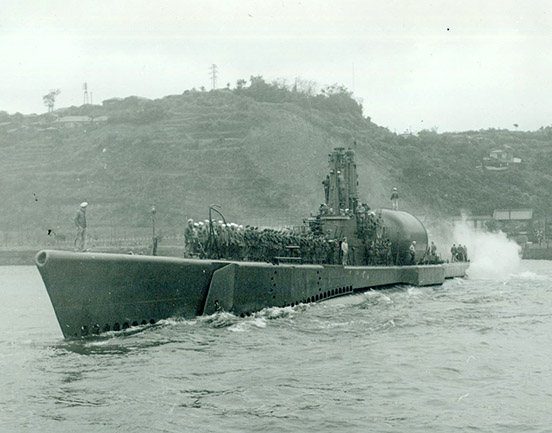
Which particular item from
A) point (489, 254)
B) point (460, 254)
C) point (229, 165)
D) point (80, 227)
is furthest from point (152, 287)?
point (229, 165)

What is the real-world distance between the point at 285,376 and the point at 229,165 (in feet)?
252

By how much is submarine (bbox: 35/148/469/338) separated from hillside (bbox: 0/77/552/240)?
4575 cm

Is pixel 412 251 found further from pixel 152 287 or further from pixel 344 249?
pixel 152 287

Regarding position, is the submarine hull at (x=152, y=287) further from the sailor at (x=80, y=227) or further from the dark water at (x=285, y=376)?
the sailor at (x=80, y=227)

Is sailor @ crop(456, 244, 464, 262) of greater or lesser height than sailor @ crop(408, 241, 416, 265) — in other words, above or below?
below

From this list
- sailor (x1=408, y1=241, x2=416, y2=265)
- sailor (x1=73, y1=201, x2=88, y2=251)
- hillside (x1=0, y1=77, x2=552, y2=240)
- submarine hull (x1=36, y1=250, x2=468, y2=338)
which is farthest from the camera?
hillside (x1=0, y1=77, x2=552, y2=240)

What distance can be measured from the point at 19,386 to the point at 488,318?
46.4 feet

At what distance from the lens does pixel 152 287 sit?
17.5 metres

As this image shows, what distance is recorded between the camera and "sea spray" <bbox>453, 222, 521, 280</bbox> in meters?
50.6

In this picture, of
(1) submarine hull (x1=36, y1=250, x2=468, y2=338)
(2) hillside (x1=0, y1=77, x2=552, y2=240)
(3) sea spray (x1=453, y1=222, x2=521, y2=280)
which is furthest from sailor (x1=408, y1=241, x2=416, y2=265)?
(2) hillside (x1=0, y1=77, x2=552, y2=240)

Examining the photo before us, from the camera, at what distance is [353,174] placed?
33.7 m

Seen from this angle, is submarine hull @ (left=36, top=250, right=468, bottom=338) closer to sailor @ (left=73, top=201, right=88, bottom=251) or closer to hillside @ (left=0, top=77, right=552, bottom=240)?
sailor @ (left=73, top=201, right=88, bottom=251)

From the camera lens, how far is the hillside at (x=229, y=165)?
81.1m

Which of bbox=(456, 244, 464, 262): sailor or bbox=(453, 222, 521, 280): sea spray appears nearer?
bbox=(456, 244, 464, 262): sailor
